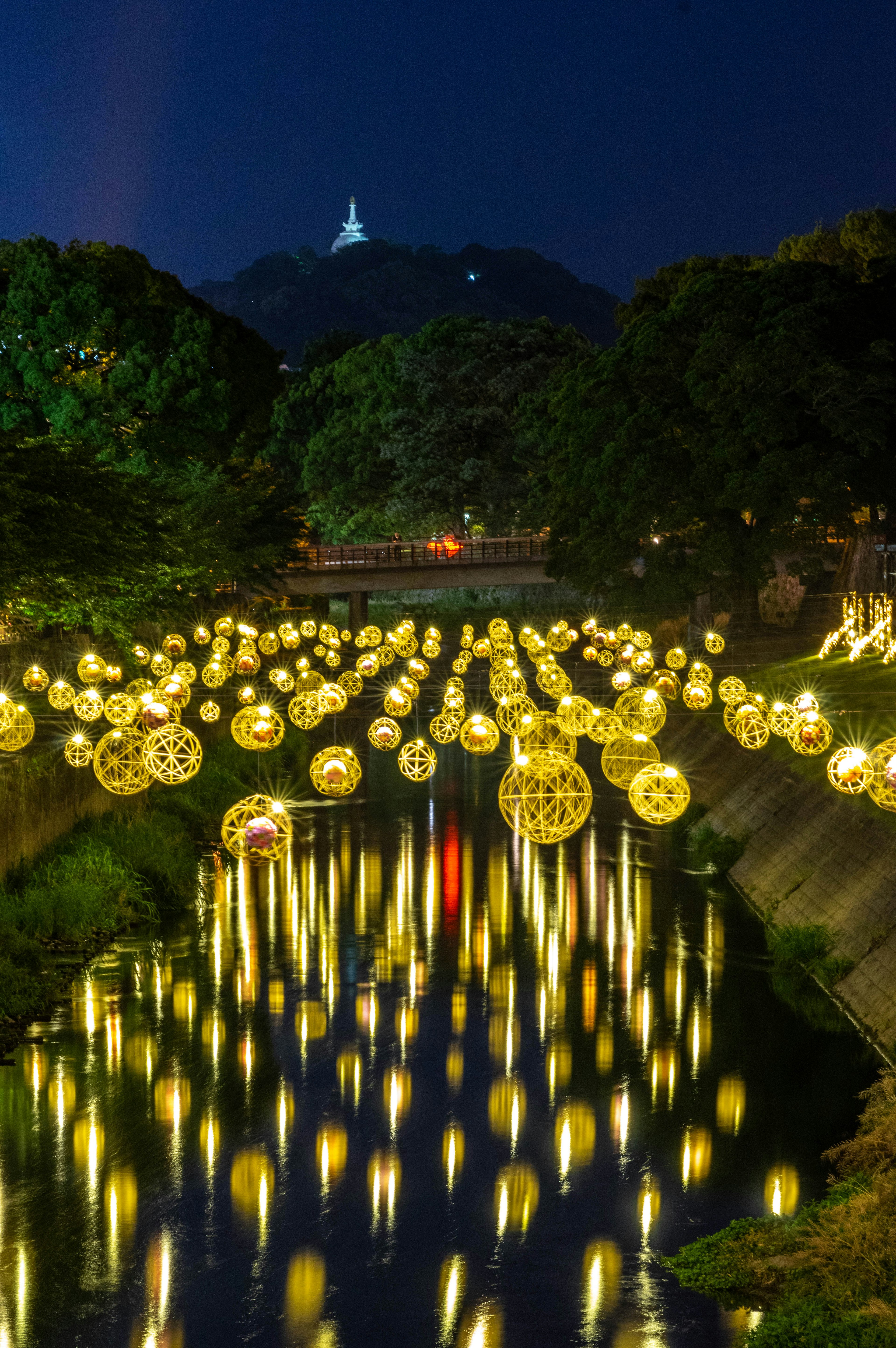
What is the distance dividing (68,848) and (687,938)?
13.3m

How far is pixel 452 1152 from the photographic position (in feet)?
65.1

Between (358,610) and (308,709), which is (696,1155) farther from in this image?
(358,610)

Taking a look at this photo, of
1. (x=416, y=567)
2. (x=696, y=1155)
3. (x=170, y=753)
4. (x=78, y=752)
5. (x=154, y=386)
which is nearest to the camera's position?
(x=696, y=1155)

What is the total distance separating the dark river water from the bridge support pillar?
42922 millimetres

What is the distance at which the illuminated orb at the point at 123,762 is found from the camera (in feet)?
90.2

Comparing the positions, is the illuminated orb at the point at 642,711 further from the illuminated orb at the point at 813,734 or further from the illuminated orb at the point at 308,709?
the illuminated orb at the point at 308,709

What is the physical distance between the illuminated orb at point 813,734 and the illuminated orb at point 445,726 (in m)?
10.8

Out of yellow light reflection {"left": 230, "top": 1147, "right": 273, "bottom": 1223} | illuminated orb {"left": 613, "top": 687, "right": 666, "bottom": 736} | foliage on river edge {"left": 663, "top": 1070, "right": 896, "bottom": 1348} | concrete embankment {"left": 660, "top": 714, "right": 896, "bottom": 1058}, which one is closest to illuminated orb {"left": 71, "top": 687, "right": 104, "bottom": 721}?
illuminated orb {"left": 613, "top": 687, "right": 666, "bottom": 736}

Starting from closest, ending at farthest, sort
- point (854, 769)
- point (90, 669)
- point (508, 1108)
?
point (854, 769), point (508, 1108), point (90, 669)

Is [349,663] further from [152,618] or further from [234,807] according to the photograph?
[234,807]

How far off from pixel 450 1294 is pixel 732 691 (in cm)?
1986

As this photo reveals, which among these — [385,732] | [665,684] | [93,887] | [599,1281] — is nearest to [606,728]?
[665,684]

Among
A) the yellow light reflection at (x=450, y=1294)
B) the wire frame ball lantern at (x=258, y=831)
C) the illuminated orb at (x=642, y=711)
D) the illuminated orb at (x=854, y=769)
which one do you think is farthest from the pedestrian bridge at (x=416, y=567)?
the yellow light reflection at (x=450, y=1294)

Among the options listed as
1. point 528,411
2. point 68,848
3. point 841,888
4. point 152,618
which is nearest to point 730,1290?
→ point 841,888
